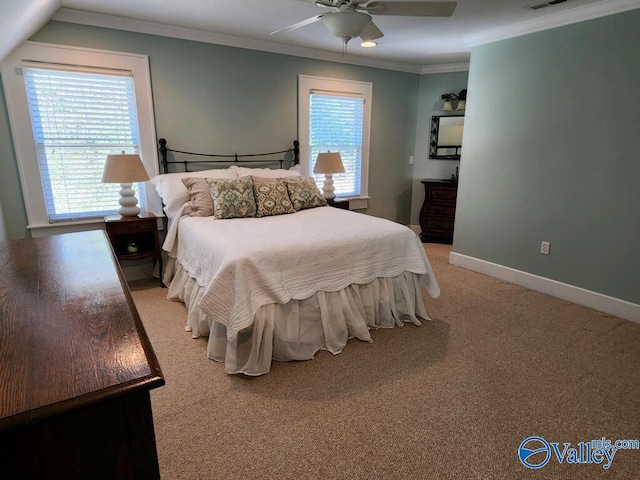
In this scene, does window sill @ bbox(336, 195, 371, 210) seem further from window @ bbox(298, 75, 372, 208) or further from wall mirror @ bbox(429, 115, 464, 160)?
wall mirror @ bbox(429, 115, 464, 160)

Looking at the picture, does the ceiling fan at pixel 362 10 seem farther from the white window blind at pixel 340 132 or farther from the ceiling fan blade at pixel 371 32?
the white window blind at pixel 340 132

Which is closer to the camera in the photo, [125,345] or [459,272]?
[125,345]

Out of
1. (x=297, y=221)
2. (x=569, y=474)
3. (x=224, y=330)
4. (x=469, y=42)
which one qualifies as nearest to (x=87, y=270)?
(x=224, y=330)

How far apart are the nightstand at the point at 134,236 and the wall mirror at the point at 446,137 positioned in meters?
3.88

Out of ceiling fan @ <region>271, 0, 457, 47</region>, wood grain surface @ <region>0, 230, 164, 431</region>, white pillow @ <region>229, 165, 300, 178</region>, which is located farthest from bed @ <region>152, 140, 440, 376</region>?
ceiling fan @ <region>271, 0, 457, 47</region>

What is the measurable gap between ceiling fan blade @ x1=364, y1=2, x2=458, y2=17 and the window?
2.22 meters

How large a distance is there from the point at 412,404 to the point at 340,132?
3.58m

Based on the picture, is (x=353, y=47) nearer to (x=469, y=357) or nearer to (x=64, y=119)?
(x=64, y=119)

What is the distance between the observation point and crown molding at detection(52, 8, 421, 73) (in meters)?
3.12

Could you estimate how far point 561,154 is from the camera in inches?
130

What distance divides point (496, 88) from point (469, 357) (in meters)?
2.74

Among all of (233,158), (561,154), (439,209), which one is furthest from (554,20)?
(233,158)

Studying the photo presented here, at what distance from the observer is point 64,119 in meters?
3.19

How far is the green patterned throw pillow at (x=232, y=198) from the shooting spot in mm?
3115
